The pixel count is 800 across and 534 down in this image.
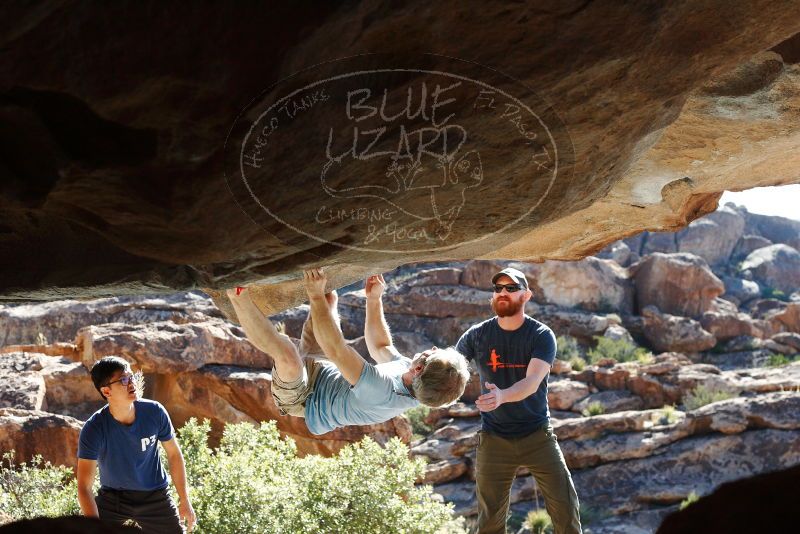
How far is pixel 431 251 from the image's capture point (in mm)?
3883

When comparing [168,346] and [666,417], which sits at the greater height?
[168,346]

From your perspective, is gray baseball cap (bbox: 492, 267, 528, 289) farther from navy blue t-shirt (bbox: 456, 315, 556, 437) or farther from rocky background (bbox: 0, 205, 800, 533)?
rocky background (bbox: 0, 205, 800, 533)

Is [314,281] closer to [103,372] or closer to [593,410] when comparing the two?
[103,372]

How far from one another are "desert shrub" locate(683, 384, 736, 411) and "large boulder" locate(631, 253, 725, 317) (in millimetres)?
9585

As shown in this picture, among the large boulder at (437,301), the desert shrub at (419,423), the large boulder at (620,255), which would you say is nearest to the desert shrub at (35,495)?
the desert shrub at (419,423)

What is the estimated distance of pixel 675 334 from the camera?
2800 centimetres

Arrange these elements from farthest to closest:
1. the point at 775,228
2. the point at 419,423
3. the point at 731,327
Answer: the point at 775,228
the point at 731,327
the point at 419,423

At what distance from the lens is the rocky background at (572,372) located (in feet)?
47.3

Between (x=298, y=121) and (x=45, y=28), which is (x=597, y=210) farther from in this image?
(x=45, y=28)

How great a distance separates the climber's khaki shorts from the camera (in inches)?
172

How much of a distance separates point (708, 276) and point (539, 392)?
1109 inches

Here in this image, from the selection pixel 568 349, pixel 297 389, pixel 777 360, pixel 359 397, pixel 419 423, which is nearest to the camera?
pixel 359 397

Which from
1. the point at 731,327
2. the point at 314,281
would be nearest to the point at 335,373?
the point at 314,281

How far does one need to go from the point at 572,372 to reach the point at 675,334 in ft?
22.8
